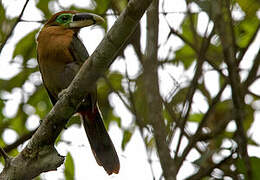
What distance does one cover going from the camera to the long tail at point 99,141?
4422mm

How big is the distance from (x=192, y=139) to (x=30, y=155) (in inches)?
38.9

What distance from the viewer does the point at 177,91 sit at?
3680 millimetres

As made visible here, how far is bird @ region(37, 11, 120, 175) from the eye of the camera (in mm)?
4429

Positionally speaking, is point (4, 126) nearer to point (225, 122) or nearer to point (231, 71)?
point (225, 122)

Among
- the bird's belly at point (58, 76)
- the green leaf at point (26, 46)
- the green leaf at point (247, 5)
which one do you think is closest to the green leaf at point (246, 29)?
the green leaf at point (247, 5)

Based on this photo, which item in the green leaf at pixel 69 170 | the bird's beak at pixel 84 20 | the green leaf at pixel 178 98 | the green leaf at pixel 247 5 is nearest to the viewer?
the green leaf at pixel 247 5

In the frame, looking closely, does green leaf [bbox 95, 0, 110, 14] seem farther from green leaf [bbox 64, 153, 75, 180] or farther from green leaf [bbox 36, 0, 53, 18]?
green leaf [bbox 64, 153, 75, 180]

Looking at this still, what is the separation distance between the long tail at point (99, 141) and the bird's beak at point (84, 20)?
27.3 inches

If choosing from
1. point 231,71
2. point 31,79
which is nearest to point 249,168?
point 231,71

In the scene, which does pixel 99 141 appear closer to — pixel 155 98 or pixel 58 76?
pixel 58 76

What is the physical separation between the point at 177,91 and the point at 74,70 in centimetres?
108

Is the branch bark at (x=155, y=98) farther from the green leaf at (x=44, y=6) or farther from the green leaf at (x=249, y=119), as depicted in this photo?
the green leaf at (x=44, y=6)

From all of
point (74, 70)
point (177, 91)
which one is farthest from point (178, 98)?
point (74, 70)

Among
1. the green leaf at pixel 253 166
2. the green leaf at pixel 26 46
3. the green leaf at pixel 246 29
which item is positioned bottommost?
the green leaf at pixel 26 46
